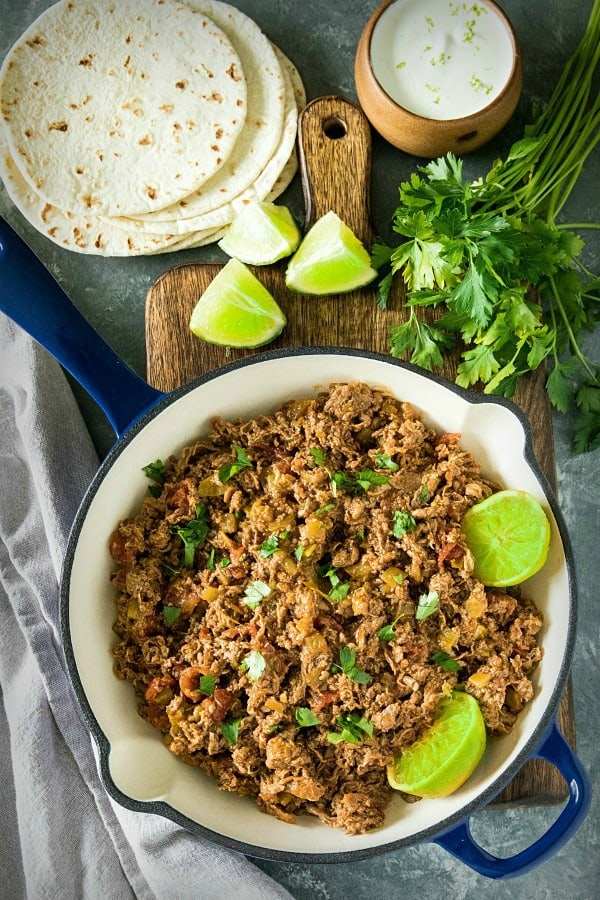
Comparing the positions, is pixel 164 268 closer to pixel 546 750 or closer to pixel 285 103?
pixel 285 103

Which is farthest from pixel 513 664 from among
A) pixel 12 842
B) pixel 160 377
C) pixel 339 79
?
pixel 339 79

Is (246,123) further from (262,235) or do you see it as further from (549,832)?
(549,832)

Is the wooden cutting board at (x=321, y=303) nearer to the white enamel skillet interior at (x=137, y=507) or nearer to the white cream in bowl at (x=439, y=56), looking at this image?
the white cream in bowl at (x=439, y=56)

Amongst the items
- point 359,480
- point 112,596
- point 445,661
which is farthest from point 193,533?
point 445,661

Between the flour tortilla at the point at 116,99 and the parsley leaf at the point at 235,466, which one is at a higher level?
the flour tortilla at the point at 116,99

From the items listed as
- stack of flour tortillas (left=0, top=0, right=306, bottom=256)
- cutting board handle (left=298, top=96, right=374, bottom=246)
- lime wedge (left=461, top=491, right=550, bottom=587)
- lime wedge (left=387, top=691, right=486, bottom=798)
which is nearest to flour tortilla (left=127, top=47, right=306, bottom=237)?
stack of flour tortillas (left=0, top=0, right=306, bottom=256)

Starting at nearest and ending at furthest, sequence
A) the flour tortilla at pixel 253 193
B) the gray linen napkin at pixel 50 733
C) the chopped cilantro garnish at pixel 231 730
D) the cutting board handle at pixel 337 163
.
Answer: the chopped cilantro garnish at pixel 231 730
the gray linen napkin at pixel 50 733
the cutting board handle at pixel 337 163
the flour tortilla at pixel 253 193

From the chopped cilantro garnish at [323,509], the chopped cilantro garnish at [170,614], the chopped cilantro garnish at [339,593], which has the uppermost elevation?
the chopped cilantro garnish at [323,509]

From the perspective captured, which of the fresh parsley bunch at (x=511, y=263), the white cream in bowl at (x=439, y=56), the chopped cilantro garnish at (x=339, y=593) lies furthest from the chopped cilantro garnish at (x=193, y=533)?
the white cream in bowl at (x=439, y=56)
